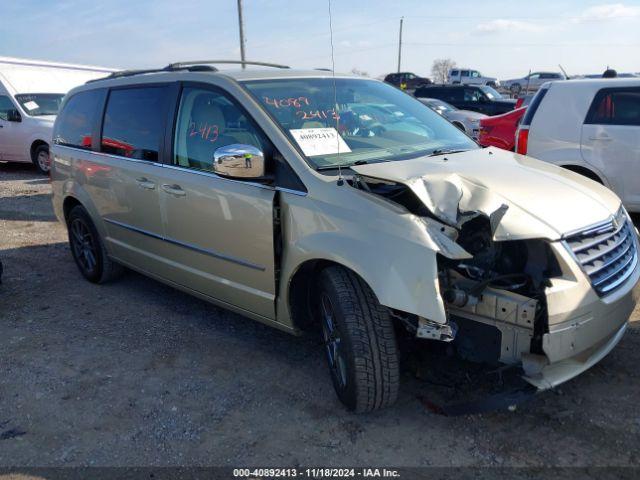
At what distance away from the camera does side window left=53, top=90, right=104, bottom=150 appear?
4.89 meters

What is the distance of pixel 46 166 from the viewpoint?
1163 centimetres

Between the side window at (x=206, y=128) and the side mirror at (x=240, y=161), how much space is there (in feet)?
0.68

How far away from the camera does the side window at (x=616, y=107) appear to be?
5883 mm

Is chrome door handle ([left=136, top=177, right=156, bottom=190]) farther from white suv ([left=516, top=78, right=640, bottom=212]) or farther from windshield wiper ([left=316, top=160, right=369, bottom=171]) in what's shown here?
white suv ([left=516, top=78, right=640, bottom=212])

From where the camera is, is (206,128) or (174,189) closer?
(206,128)

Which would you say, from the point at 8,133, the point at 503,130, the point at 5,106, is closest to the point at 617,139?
the point at 503,130

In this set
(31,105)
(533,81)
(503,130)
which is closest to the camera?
(503,130)

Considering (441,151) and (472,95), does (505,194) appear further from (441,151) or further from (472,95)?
(472,95)

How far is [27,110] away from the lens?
38.3ft

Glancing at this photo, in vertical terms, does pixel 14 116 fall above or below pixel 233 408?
above

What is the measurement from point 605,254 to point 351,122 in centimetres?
173

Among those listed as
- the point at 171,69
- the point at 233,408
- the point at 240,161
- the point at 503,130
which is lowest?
the point at 233,408

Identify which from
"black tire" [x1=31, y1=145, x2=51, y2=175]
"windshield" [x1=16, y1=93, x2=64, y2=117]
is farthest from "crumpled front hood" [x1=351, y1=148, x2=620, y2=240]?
"windshield" [x1=16, y1=93, x2=64, y2=117]

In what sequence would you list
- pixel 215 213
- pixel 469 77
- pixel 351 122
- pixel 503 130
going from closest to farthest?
pixel 215 213, pixel 351 122, pixel 503 130, pixel 469 77
